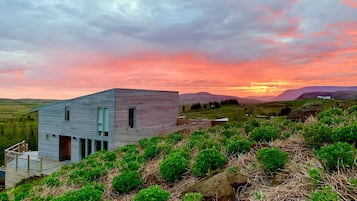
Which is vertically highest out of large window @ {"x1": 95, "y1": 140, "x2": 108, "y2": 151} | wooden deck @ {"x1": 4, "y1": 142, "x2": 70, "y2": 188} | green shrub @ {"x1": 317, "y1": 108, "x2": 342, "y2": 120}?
green shrub @ {"x1": 317, "y1": 108, "x2": 342, "y2": 120}

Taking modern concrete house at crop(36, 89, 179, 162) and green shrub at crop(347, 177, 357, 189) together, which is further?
modern concrete house at crop(36, 89, 179, 162)

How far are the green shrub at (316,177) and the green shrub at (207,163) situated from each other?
4.06 ft

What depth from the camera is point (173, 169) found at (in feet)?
12.1

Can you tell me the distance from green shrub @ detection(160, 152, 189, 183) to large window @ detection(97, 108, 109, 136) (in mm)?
10791

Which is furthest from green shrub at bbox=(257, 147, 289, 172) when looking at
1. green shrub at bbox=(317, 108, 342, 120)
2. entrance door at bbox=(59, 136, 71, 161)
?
entrance door at bbox=(59, 136, 71, 161)

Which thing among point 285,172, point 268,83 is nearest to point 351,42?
point 268,83

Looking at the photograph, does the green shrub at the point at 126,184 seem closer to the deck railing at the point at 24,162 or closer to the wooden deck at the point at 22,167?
the wooden deck at the point at 22,167

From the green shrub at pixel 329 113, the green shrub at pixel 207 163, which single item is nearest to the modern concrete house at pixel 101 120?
the green shrub at pixel 329 113

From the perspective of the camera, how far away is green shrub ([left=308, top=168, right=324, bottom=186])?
2494 millimetres

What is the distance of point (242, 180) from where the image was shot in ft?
9.64

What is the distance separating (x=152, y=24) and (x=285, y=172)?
406 inches

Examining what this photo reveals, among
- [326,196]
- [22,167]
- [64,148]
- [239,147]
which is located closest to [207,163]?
[239,147]

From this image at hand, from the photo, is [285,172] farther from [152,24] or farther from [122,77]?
[122,77]

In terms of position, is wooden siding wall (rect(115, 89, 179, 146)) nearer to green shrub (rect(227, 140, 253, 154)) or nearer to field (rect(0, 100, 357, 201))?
field (rect(0, 100, 357, 201))
